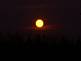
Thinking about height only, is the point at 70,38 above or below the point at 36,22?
below

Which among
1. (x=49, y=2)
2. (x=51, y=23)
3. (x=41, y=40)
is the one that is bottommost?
(x=41, y=40)

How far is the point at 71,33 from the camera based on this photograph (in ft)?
14.3

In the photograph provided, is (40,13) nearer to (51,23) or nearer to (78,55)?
(51,23)

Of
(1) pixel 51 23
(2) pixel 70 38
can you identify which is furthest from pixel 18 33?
(2) pixel 70 38

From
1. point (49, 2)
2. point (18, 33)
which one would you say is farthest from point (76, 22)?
point (18, 33)

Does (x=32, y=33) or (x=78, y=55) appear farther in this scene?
(x=78, y=55)

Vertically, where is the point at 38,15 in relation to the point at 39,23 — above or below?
above

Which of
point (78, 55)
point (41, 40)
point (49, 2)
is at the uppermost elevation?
point (49, 2)

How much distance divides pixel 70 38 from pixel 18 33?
0.86 m

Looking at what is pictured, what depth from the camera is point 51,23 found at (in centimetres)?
428

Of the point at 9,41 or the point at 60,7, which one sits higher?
the point at 60,7

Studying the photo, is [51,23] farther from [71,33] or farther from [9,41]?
[9,41]

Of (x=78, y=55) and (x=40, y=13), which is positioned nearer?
(x=40, y=13)

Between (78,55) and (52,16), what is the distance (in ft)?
2.83
